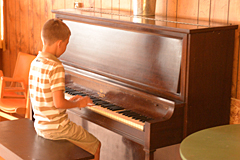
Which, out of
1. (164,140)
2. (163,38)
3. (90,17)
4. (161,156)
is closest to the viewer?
(164,140)

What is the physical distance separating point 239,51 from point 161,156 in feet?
2.98

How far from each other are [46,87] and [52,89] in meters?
0.05

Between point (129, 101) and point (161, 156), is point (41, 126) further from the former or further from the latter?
point (161, 156)

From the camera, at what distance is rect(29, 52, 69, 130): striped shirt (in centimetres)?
223

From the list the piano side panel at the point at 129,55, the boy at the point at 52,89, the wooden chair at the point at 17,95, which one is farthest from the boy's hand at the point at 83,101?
the wooden chair at the point at 17,95

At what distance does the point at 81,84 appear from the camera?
2.98m

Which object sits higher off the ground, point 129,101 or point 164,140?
point 129,101

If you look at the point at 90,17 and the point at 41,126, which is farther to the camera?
the point at 90,17

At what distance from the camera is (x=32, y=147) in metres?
Answer: 2.27

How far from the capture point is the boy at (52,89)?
223 centimetres

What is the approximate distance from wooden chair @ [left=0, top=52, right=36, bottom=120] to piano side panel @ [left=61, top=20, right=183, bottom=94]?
901mm

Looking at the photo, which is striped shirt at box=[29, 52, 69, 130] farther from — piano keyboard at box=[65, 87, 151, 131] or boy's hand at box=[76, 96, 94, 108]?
piano keyboard at box=[65, 87, 151, 131]

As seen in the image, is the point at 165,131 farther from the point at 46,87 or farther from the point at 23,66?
the point at 23,66

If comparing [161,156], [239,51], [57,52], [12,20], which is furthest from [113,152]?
[12,20]
